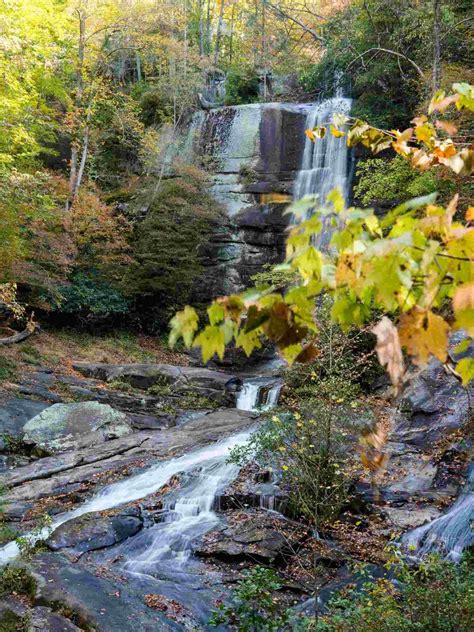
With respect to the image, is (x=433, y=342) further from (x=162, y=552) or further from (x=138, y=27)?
(x=138, y=27)

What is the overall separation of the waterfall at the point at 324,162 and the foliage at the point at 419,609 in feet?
52.6

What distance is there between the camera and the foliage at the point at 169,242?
18094 millimetres

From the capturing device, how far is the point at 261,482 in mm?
8227

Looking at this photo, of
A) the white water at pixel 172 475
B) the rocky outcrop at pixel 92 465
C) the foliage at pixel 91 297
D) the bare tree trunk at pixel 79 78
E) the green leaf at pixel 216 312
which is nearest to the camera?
the green leaf at pixel 216 312

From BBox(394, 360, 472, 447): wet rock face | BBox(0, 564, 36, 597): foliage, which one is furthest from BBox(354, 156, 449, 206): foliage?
BBox(0, 564, 36, 597): foliage

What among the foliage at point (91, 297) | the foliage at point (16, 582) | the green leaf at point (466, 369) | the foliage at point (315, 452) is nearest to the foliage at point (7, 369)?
the foliage at point (91, 297)

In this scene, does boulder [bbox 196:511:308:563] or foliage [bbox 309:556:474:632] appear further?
boulder [bbox 196:511:308:563]

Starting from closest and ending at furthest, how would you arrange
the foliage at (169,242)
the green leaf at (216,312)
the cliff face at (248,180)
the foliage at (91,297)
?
the green leaf at (216,312)
the foliage at (91,297)
the foliage at (169,242)
the cliff face at (248,180)

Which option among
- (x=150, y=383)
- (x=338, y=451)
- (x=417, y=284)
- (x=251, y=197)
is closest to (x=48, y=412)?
(x=150, y=383)

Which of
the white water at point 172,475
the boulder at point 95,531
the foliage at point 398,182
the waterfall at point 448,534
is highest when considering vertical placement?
the foliage at point 398,182

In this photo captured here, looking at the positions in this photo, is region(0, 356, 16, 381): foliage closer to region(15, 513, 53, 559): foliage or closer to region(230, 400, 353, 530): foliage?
region(15, 513, 53, 559): foliage

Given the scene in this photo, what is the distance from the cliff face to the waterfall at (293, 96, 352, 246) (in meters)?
0.38

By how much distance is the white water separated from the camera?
780 cm

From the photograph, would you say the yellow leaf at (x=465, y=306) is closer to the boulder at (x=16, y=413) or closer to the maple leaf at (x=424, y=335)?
the maple leaf at (x=424, y=335)
